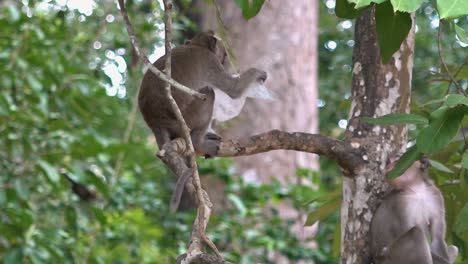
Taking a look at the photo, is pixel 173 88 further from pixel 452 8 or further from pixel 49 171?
pixel 452 8

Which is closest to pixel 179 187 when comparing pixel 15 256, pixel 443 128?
pixel 443 128

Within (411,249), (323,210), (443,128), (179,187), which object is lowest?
(411,249)

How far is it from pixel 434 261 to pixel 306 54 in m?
4.84

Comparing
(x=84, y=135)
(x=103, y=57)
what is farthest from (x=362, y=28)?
(x=103, y=57)

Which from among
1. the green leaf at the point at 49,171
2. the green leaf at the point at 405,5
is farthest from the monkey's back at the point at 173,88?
the green leaf at the point at 405,5

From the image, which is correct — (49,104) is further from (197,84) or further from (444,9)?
(444,9)

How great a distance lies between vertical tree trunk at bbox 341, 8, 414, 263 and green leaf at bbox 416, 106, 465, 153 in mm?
690

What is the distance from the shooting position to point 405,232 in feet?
11.5

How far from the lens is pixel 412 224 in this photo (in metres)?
3.64

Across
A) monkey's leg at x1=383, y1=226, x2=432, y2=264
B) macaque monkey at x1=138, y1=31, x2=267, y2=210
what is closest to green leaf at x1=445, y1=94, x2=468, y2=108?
monkey's leg at x1=383, y1=226, x2=432, y2=264

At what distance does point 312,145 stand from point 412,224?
80cm

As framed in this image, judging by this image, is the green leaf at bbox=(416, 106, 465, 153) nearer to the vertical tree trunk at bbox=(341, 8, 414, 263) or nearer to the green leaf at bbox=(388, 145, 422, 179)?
the green leaf at bbox=(388, 145, 422, 179)

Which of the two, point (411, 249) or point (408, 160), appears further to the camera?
point (411, 249)

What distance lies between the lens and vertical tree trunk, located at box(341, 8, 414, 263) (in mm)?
3027
